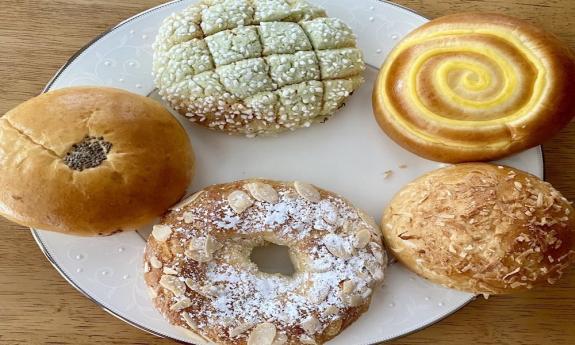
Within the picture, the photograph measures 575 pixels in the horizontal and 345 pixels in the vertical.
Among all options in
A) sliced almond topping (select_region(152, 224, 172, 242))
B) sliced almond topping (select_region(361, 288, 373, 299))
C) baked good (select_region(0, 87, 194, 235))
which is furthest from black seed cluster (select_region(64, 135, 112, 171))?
sliced almond topping (select_region(361, 288, 373, 299))

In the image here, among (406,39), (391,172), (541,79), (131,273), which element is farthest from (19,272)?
(541,79)

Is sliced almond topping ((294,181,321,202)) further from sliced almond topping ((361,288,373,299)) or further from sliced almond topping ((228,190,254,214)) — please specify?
sliced almond topping ((361,288,373,299))

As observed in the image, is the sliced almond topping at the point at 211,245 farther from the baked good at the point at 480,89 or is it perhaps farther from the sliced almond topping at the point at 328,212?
the baked good at the point at 480,89

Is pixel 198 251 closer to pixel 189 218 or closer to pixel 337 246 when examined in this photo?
pixel 189 218

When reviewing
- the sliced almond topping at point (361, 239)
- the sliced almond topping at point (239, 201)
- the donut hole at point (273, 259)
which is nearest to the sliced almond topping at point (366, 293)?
the sliced almond topping at point (361, 239)

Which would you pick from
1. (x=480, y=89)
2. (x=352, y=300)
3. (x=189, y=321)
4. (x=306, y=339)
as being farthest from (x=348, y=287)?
(x=480, y=89)
